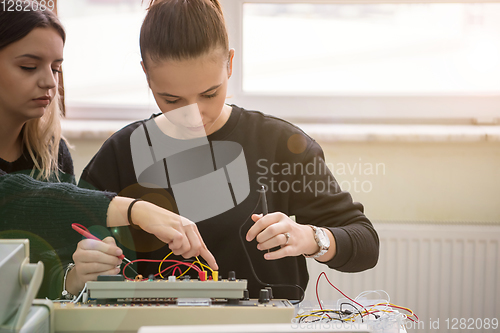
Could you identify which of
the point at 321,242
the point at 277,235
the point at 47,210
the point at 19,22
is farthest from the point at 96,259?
the point at 19,22

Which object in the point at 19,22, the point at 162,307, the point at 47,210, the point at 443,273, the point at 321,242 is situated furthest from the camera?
the point at 443,273

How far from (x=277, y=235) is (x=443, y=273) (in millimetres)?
1152

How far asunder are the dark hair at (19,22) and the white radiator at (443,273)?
4.16ft

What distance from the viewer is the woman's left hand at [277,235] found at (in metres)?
0.86

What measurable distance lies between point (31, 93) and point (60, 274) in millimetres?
457

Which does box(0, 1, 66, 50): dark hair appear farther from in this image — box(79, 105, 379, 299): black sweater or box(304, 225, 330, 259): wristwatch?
box(304, 225, 330, 259): wristwatch

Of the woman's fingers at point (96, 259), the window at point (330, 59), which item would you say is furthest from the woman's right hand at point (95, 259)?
the window at point (330, 59)

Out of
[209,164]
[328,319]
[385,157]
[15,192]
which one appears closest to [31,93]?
[15,192]

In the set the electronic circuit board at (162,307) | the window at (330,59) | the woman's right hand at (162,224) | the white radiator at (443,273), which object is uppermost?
the window at (330,59)

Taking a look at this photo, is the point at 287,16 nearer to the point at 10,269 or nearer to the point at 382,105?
the point at 382,105

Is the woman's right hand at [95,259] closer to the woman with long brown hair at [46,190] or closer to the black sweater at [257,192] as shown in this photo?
the woman with long brown hair at [46,190]

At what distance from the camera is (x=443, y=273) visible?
1709 mm

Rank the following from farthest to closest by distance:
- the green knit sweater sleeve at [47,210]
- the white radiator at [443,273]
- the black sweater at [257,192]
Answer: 1. the white radiator at [443,273]
2. the black sweater at [257,192]
3. the green knit sweater sleeve at [47,210]

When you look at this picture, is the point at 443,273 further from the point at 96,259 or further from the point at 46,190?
the point at 46,190
